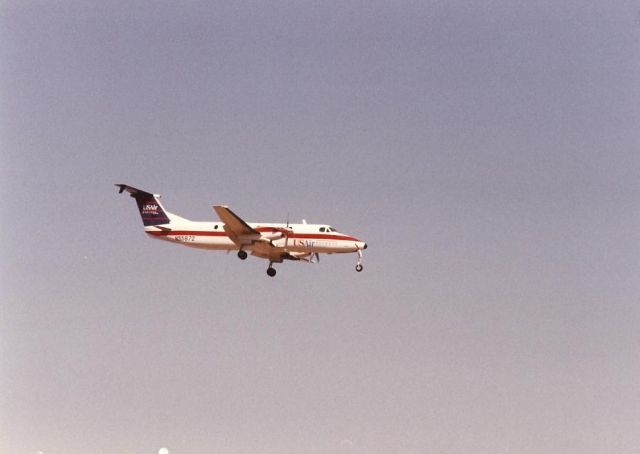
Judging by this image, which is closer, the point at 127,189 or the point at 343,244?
the point at 343,244

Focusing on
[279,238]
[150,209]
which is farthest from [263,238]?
[150,209]

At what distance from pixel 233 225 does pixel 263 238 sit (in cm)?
256

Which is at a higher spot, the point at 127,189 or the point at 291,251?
the point at 127,189

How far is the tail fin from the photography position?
2373 inches

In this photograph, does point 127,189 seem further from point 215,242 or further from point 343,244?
point 343,244

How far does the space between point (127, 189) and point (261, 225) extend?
1237 cm

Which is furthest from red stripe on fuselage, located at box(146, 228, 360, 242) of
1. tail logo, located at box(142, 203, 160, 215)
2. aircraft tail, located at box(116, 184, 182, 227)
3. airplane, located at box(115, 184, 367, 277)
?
tail logo, located at box(142, 203, 160, 215)

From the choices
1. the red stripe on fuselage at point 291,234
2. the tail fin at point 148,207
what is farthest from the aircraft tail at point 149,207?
the red stripe on fuselage at point 291,234

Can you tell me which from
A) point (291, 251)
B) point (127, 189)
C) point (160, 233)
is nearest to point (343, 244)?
point (291, 251)

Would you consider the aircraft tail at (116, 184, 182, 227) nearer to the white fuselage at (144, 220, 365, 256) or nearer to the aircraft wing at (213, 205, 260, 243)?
the white fuselage at (144, 220, 365, 256)

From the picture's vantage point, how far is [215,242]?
56969 millimetres

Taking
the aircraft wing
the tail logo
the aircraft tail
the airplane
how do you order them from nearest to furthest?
the aircraft wing, the airplane, the aircraft tail, the tail logo

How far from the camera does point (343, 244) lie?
5550 centimetres

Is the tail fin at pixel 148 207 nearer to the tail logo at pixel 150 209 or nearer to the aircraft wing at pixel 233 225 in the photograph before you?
the tail logo at pixel 150 209
